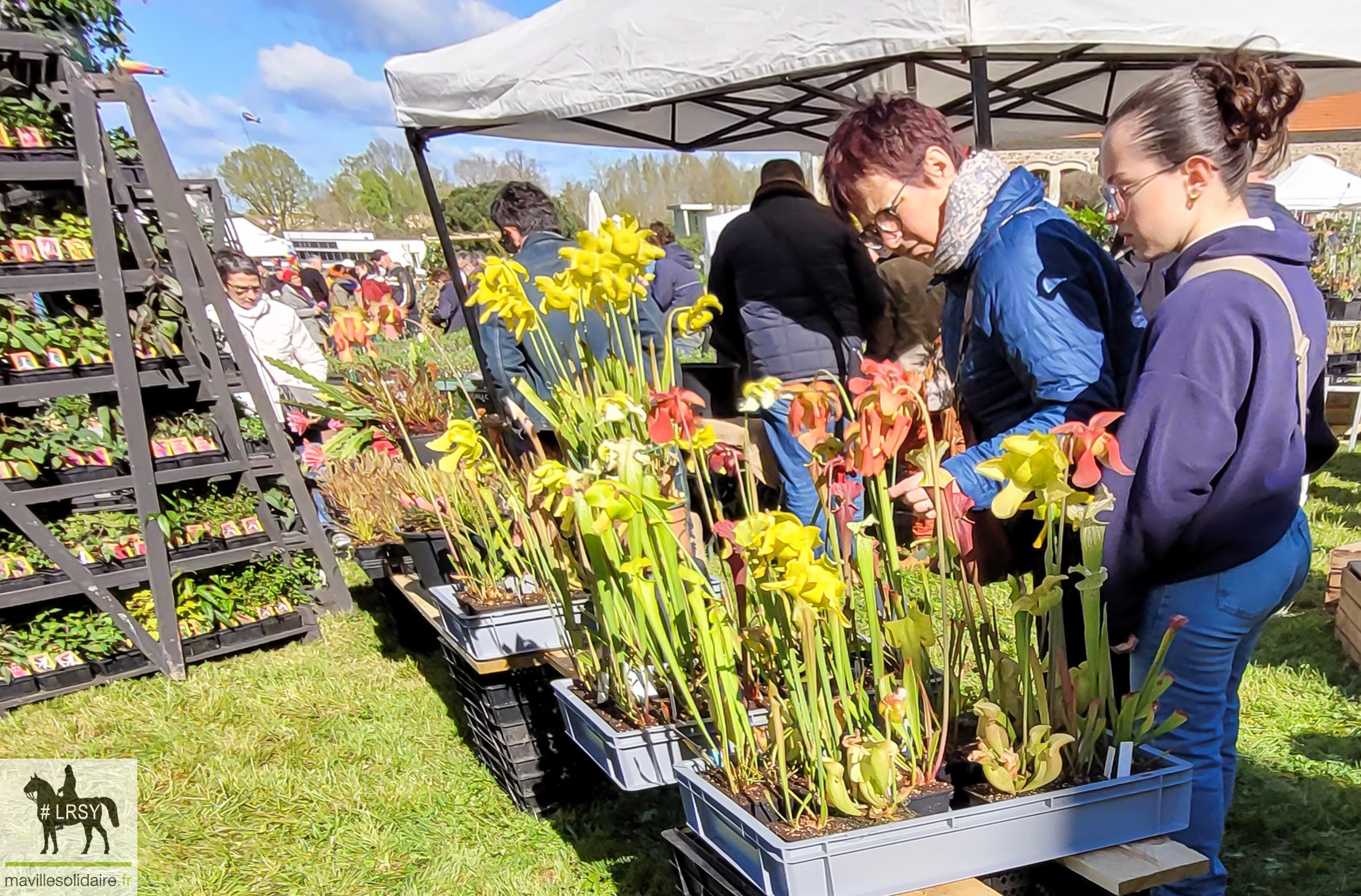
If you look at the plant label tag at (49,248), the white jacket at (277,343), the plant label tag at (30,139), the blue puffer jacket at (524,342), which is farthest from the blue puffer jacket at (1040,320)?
the white jacket at (277,343)

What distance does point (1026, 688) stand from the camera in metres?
1.15

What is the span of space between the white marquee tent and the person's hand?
4.37ft

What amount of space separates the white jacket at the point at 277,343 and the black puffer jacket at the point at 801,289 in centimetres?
274

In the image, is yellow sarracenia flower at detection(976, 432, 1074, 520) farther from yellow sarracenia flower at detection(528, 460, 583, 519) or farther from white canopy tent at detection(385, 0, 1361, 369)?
white canopy tent at detection(385, 0, 1361, 369)

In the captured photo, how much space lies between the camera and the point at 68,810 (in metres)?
2.59

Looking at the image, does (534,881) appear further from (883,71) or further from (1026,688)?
(883,71)

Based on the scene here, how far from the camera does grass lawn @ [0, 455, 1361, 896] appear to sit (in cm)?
211

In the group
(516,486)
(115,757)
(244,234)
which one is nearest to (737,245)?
(516,486)

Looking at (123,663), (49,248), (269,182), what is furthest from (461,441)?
(269,182)

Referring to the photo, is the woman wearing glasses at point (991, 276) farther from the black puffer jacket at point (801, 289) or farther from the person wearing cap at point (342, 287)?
the person wearing cap at point (342, 287)

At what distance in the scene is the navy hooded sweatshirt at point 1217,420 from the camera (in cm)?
120

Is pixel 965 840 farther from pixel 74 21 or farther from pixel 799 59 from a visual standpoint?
pixel 74 21

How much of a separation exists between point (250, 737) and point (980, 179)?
2.92 metres

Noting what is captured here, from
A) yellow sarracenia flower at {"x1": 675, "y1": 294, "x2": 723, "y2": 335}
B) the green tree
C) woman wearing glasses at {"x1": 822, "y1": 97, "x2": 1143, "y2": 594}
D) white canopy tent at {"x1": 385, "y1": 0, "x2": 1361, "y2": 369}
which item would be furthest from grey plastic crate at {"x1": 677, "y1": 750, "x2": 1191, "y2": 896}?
the green tree
